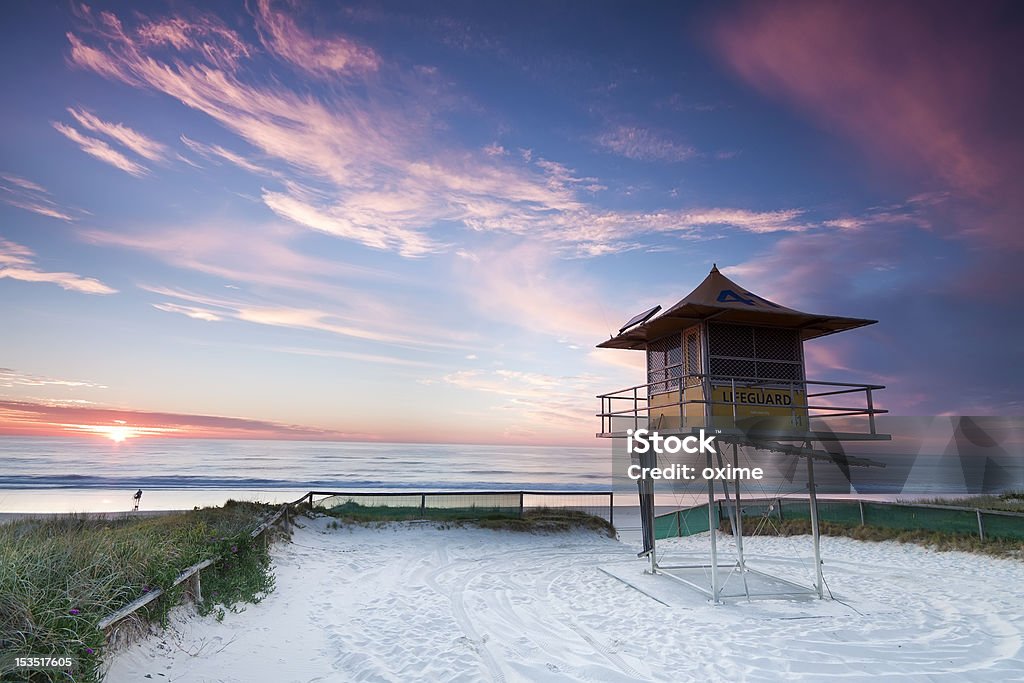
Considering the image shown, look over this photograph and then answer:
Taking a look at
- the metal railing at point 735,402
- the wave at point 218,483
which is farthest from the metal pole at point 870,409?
the wave at point 218,483

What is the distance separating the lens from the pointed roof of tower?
1109 cm

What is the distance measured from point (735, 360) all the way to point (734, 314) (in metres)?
0.98

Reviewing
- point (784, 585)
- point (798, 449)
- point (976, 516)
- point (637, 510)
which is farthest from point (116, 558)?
point (637, 510)

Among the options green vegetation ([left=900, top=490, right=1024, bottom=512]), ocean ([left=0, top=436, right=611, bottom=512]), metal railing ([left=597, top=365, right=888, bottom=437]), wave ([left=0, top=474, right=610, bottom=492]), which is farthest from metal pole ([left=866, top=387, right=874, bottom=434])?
wave ([left=0, top=474, right=610, bottom=492])

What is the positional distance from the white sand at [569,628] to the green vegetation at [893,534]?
71cm

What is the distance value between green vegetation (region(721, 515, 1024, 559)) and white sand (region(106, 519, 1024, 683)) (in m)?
0.71

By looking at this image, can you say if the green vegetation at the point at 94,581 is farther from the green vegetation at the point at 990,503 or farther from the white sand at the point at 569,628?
the green vegetation at the point at 990,503

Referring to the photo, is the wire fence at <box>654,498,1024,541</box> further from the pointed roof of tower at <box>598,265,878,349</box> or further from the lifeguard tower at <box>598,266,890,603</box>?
the pointed roof of tower at <box>598,265,878,349</box>

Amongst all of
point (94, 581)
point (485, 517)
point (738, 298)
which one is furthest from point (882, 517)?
point (94, 581)

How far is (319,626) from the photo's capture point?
27.6 feet

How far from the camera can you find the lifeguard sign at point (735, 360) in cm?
1099

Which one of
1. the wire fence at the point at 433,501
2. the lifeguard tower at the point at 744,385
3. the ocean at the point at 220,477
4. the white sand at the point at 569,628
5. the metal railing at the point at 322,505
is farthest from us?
the ocean at the point at 220,477

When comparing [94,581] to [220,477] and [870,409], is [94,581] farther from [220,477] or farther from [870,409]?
[220,477]

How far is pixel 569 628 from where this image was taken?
8.83 metres
